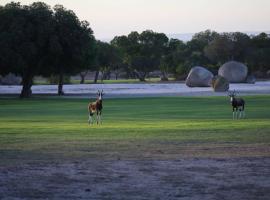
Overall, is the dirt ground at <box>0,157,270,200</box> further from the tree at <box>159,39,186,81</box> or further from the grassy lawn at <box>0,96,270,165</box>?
the tree at <box>159,39,186,81</box>

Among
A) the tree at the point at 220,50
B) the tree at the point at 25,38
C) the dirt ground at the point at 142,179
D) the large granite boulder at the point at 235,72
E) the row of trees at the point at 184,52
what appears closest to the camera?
the dirt ground at the point at 142,179

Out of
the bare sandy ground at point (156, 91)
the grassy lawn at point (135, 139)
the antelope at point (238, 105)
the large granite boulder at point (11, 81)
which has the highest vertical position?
the antelope at point (238, 105)

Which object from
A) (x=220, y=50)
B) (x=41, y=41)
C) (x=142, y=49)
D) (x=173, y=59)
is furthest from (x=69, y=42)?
(x=142, y=49)

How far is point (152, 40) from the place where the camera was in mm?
171125

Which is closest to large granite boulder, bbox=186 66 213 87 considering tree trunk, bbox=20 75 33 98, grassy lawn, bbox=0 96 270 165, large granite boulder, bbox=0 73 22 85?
tree trunk, bbox=20 75 33 98

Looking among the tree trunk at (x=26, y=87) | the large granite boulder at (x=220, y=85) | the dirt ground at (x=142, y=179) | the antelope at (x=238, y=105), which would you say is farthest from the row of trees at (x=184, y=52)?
the dirt ground at (x=142, y=179)

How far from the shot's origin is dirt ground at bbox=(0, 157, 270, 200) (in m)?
13.2

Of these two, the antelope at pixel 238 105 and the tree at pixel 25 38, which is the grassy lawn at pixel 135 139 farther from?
the tree at pixel 25 38

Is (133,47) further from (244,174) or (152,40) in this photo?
(244,174)

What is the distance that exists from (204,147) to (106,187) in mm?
7586

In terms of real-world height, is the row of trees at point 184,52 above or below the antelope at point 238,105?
above

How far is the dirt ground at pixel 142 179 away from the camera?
1323 centimetres

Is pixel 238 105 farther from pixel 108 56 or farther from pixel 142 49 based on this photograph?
pixel 142 49

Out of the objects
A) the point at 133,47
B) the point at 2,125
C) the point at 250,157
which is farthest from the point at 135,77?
the point at 250,157
